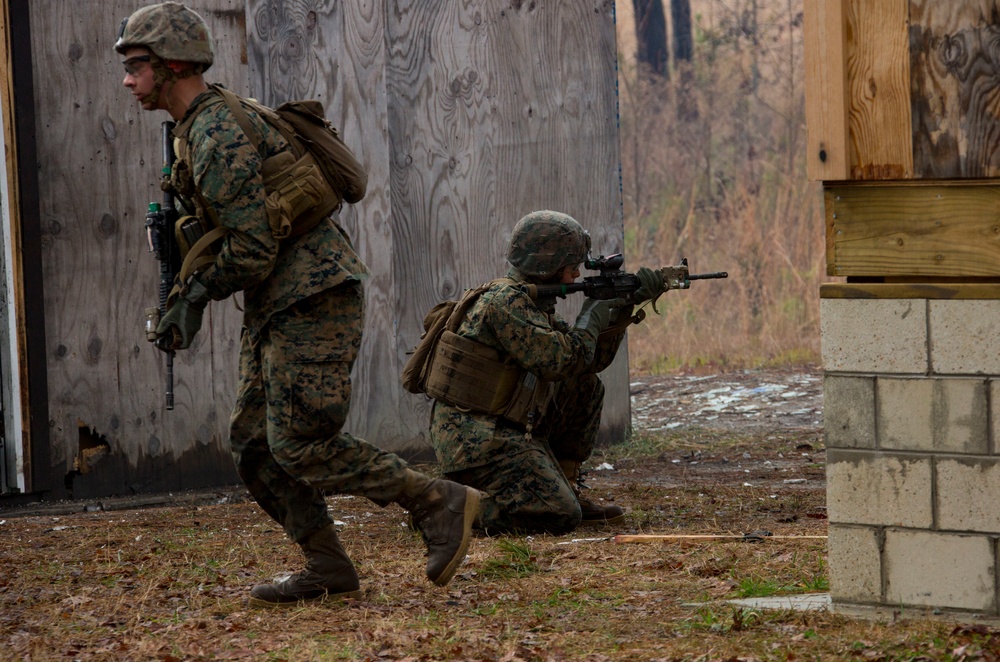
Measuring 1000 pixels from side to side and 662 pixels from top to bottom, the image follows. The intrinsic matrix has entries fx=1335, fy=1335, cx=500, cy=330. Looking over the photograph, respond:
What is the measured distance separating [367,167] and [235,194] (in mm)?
3535

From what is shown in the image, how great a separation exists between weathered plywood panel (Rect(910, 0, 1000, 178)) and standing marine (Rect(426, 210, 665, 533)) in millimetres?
2023

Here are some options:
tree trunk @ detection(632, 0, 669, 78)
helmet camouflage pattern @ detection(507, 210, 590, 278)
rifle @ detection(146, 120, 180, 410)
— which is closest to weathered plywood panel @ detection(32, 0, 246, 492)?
helmet camouflage pattern @ detection(507, 210, 590, 278)

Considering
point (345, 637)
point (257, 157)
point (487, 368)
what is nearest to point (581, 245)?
point (487, 368)

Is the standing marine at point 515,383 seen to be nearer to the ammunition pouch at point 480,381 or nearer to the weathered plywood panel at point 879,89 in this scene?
the ammunition pouch at point 480,381

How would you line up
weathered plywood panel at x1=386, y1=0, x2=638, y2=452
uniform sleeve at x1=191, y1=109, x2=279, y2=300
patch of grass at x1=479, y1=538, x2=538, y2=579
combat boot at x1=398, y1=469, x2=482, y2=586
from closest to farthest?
1. uniform sleeve at x1=191, y1=109, x2=279, y2=300
2. combat boot at x1=398, y1=469, x2=482, y2=586
3. patch of grass at x1=479, y1=538, x2=538, y2=579
4. weathered plywood panel at x1=386, y1=0, x2=638, y2=452

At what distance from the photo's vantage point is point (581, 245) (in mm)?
6070

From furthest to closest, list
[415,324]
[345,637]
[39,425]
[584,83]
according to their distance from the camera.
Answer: [584,83] < [415,324] < [39,425] < [345,637]

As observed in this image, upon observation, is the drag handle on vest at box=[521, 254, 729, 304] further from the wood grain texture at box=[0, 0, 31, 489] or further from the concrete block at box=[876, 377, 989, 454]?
the wood grain texture at box=[0, 0, 31, 489]

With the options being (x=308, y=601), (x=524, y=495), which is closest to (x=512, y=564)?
(x=524, y=495)

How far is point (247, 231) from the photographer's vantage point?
14.3 ft

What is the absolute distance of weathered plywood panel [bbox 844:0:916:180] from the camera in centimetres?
406

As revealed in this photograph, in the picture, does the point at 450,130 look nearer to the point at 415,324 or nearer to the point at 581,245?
the point at 415,324

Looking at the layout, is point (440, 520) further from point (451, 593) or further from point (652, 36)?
point (652, 36)

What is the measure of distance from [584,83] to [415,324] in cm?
198
